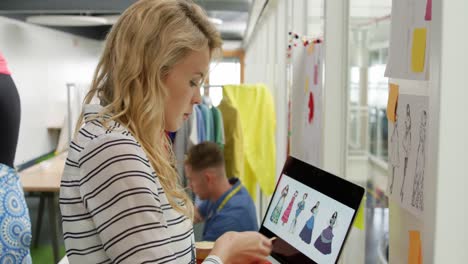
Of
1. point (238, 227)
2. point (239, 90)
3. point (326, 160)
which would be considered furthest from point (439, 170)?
point (239, 90)

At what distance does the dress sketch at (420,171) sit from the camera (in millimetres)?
898

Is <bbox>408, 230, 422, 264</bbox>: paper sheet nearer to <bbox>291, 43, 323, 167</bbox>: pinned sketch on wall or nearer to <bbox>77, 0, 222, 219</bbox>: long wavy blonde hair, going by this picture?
<bbox>77, 0, 222, 219</bbox>: long wavy blonde hair

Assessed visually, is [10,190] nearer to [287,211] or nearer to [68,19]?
[287,211]

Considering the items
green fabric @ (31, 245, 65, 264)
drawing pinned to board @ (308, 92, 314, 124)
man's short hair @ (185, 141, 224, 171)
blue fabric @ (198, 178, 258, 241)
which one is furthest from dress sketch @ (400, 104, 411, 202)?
green fabric @ (31, 245, 65, 264)

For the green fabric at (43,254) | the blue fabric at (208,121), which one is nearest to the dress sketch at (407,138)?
the blue fabric at (208,121)

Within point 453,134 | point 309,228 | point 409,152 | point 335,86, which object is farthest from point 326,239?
point 335,86

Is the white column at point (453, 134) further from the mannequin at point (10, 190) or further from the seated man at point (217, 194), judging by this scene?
the seated man at point (217, 194)

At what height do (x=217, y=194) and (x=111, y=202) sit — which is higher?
(x=111, y=202)

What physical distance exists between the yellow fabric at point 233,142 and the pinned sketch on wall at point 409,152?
2734 millimetres

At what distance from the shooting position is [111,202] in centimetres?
91

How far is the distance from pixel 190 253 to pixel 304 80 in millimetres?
1133

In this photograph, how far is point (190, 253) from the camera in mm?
1091

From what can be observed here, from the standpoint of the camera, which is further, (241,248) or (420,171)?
(241,248)

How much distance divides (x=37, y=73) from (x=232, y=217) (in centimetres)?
619
